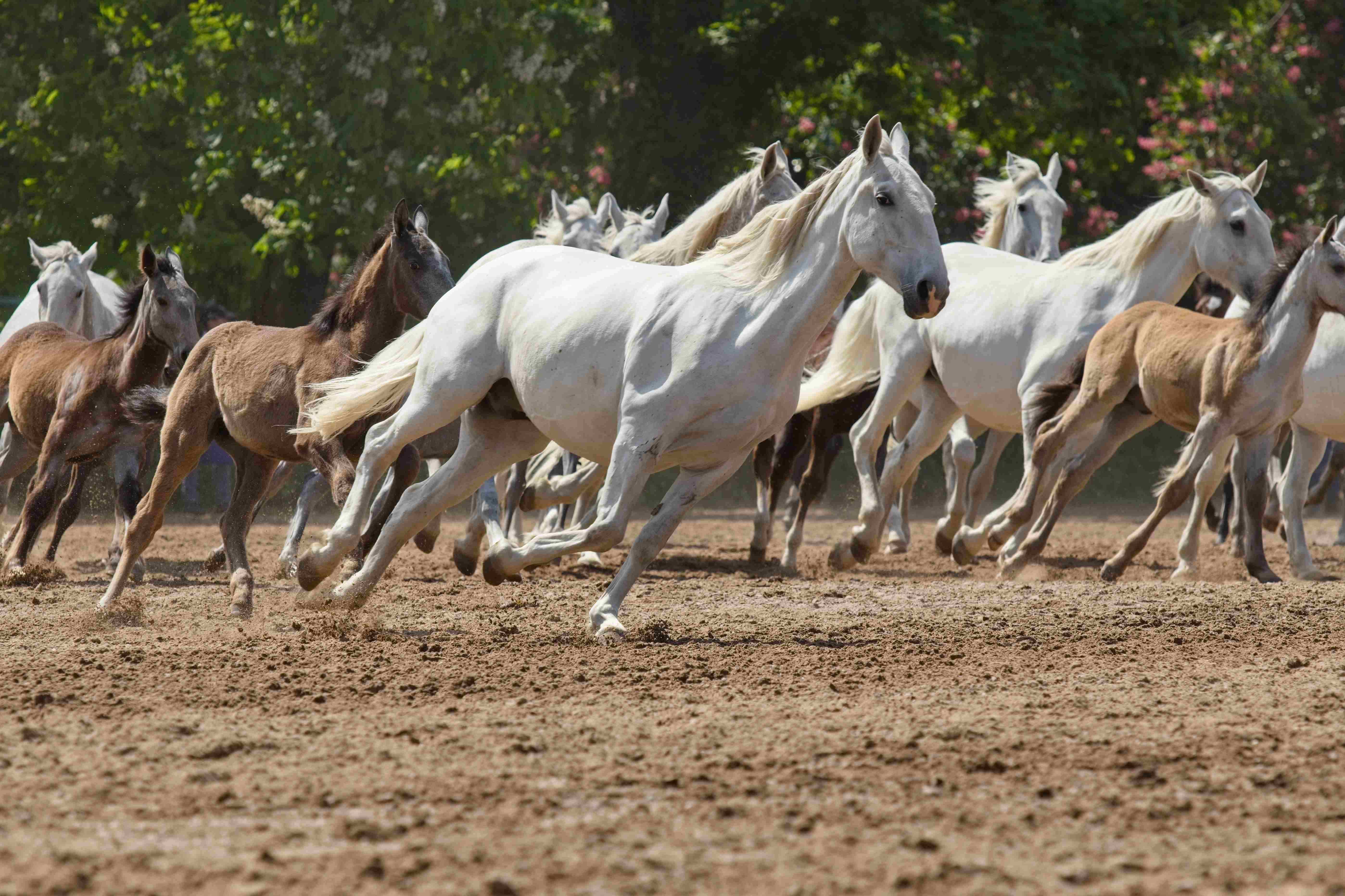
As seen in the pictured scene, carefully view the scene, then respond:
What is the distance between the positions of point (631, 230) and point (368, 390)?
15.2ft

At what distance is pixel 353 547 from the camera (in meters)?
6.40

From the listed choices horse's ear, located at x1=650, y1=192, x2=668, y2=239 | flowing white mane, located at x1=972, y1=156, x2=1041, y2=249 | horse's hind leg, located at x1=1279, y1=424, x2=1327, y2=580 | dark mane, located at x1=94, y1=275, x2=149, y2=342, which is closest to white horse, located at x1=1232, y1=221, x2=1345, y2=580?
horse's hind leg, located at x1=1279, y1=424, x2=1327, y2=580

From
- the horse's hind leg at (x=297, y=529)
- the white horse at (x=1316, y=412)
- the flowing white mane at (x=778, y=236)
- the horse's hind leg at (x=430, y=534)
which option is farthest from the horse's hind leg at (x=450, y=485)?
the white horse at (x=1316, y=412)

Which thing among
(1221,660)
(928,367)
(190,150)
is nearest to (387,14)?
(190,150)

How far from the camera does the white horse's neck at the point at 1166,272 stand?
29.4 feet

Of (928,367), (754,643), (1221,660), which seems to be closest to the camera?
(1221,660)

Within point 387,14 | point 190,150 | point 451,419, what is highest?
point 387,14

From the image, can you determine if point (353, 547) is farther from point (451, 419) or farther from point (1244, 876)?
point (1244, 876)

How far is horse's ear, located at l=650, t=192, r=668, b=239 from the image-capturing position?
10961mm

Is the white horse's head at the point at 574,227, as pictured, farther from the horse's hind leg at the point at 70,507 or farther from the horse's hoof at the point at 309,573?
the horse's hoof at the point at 309,573

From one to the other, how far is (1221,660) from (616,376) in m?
2.48

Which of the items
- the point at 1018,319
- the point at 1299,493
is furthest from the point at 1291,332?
the point at 1018,319

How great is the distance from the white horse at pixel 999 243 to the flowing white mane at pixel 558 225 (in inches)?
110

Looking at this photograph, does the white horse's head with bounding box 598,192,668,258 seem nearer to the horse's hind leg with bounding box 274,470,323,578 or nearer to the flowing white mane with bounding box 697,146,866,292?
the horse's hind leg with bounding box 274,470,323,578
